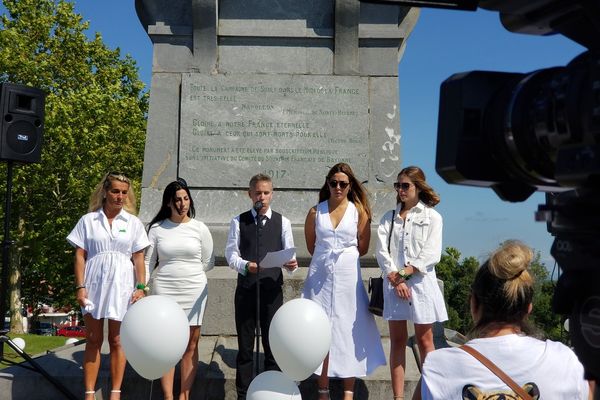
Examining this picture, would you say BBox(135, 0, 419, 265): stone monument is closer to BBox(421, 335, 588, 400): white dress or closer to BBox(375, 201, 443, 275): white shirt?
BBox(375, 201, 443, 275): white shirt

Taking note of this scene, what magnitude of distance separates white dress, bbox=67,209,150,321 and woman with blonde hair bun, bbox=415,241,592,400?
150 inches

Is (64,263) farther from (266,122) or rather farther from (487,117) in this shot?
(487,117)

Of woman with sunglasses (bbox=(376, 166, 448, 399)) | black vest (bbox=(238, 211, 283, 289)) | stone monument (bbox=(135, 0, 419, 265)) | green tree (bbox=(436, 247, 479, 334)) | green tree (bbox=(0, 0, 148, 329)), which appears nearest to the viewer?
woman with sunglasses (bbox=(376, 166, 448, 399))

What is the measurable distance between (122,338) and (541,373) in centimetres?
345

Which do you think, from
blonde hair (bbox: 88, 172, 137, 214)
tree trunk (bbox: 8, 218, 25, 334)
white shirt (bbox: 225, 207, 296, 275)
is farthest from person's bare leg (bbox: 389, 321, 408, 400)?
tree trunk (bbox: 8, 218, 25, 334)

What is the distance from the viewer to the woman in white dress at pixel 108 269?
19.2ft

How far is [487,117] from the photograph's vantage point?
1646 millimetres

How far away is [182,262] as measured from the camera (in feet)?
20.0

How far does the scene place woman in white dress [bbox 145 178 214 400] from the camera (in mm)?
5992

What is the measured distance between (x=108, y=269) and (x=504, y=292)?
3997mm

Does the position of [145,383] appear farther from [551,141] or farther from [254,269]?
[551,141]

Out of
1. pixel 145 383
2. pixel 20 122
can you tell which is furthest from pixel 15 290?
pixel 145 383

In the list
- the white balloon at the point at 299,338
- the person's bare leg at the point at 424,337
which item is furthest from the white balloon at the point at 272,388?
the person's bare leg at the point at 424,337

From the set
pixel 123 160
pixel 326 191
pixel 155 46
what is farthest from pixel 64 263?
pixel 326 191
